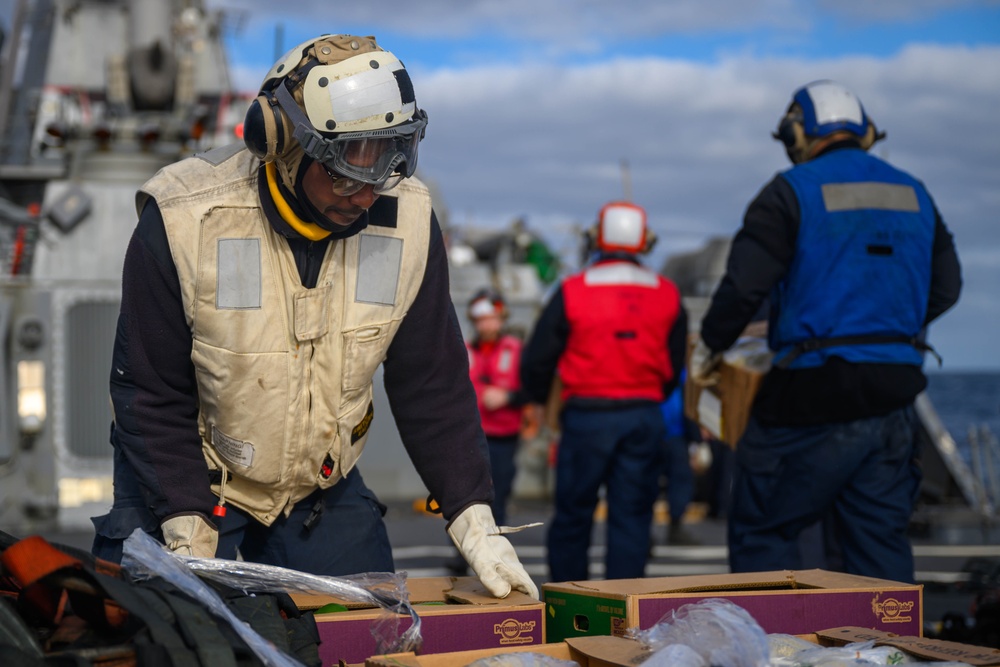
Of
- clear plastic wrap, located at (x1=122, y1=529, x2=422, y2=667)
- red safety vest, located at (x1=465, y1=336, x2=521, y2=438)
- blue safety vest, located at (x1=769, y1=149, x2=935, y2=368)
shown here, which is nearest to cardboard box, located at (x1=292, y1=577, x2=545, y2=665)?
clear plastic wrap, located at (x1=122, y1=529, x2=422, y2=667)

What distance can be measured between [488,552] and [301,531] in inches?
22.2

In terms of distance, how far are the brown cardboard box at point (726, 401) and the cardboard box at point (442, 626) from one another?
7.69ft

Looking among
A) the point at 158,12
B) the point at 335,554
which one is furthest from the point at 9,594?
the point at 158,12

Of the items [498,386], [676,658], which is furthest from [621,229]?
[676,658]

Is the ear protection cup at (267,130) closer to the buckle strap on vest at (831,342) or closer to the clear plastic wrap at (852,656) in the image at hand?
the clear plastic wrap at (852,656)

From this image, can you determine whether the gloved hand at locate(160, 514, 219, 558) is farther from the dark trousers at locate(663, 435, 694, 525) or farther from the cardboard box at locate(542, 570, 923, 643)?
the dark trousers at locate(663, 435, 694, 525)

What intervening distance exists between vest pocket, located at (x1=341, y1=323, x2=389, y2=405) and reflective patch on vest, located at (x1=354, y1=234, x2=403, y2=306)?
8 centimetres

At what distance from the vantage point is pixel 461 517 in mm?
3527

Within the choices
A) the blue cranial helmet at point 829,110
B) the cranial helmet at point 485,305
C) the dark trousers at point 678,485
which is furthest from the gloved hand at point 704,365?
the dark trousers at point 678,485

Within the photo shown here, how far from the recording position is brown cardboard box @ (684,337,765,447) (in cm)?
518

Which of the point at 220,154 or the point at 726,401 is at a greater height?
the point at 220,154

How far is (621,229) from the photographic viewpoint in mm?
7465

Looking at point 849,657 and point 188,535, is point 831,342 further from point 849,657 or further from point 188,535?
point 188,535

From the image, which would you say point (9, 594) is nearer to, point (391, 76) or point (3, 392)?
point (391, 76)
